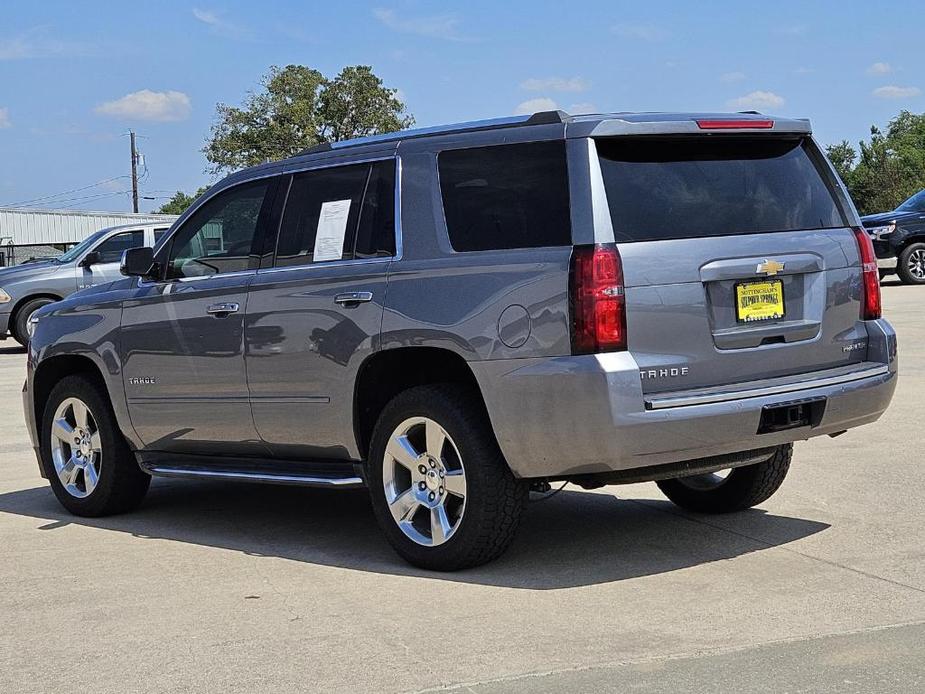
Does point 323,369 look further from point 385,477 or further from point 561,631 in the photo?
point 561,631

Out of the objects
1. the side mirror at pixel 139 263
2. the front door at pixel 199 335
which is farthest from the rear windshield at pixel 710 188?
the side mirror at pixel 139 263

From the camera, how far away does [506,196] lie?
5.98 meters

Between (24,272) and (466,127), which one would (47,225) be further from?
(466,127)

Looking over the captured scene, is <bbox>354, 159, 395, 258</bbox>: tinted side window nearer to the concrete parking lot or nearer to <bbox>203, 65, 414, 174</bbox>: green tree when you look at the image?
the concrete parking lot

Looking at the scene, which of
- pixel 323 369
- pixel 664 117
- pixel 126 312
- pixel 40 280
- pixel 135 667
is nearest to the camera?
pixel 135 667

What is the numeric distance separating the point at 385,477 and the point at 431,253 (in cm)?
100

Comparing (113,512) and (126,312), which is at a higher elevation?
(126,312)

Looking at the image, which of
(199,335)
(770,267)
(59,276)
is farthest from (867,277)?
(59,276)

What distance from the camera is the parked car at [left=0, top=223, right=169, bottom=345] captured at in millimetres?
20109

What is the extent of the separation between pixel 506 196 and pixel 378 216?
739 millimetres

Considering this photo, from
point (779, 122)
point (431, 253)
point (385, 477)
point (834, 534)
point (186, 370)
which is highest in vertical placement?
point (779, 122)

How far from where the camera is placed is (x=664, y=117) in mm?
5875

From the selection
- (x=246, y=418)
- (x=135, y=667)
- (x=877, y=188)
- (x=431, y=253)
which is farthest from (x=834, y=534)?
(x=877, y=188)

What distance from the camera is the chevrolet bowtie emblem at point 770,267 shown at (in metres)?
5.84
